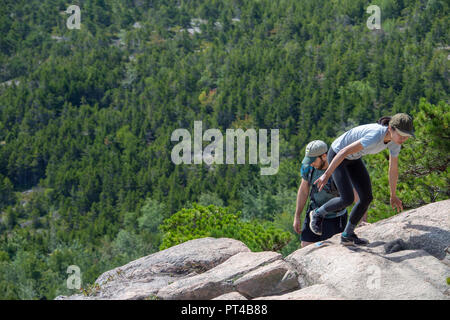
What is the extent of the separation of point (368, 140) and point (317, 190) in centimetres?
156

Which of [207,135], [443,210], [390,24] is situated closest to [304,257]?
[443,210]

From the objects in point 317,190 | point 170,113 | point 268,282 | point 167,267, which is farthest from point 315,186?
point 170,113

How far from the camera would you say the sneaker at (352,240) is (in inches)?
327

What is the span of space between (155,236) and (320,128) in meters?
51.1

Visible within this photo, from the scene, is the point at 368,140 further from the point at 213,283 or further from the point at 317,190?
the point at 213,283

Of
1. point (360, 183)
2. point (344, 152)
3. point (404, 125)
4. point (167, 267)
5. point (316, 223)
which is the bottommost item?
point (167, 267)

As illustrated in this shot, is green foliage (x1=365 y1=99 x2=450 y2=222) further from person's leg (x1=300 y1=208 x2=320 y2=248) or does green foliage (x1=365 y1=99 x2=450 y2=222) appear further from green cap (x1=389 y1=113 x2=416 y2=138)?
green cap (x1=389 y1=113 x2=416 y2=138)

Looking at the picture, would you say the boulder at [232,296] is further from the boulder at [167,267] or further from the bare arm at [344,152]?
the bare arm at [344,152]

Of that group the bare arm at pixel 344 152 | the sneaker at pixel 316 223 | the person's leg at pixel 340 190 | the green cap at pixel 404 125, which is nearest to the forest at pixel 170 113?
the sneaker at pixel 316 223

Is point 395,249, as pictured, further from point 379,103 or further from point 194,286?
point 379,103

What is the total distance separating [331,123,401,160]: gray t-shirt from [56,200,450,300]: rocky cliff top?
1461mm

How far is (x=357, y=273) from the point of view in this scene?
743cm

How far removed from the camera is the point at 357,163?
8.06 meters
